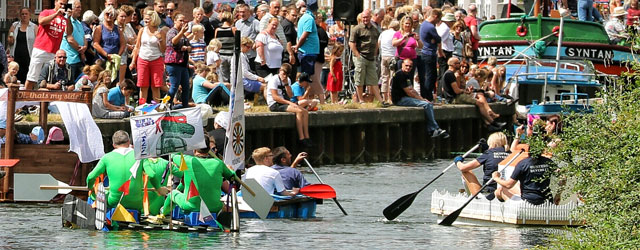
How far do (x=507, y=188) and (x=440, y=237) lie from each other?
1323 millimetres

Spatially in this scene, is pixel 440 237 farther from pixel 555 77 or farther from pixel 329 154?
pixel 555 77

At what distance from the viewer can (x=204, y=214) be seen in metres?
18.4

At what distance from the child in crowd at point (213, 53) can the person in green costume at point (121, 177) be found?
8.58 m

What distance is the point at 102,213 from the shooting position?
18.4 metres

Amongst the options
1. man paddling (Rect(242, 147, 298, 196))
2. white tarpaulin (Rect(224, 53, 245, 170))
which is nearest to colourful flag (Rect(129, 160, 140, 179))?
white tarpaulin (Rect(224, 53, 245, 170))

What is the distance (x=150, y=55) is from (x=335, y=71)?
501 cm

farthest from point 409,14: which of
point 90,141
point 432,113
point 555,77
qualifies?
point 90,141

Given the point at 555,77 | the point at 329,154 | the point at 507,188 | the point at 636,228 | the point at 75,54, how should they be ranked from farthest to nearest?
1. the point at 555,77
2. the point at 329,154
3. the point at 75,54
4. the point at 507,188
5. the point at 636,228

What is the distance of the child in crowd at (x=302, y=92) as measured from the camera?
27.4m

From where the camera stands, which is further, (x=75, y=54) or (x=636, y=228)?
(x=75, y=54)

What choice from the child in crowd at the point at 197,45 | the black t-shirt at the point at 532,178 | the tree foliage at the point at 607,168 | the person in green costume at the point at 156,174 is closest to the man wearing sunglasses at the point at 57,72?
the child in crowd at the point at 197,45

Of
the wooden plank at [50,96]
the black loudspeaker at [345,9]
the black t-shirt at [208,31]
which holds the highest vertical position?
the black loudspeaker at [345,9]

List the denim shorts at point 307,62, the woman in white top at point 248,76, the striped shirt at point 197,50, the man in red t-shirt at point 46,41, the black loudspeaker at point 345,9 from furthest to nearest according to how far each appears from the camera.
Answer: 1. the black loudspeaker at point 345,9
2. the denim shorts at point 307,62
3. the woman in white top at point 248,76
4. the striped shirt at point 197,50
5. the man in red t-shirt at point 46,41

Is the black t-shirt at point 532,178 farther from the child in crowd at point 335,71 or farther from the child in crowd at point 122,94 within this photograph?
the child in crowd at point 335,71
